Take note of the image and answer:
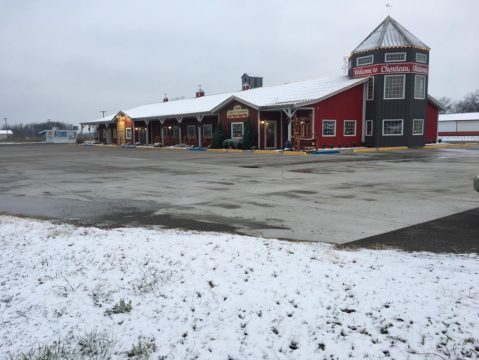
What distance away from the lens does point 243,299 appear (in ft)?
12.8

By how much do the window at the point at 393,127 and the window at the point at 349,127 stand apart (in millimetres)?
2371

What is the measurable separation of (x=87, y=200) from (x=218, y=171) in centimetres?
709

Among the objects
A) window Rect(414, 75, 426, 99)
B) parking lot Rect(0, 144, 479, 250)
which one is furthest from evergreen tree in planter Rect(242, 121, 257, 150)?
parking lot Rect(0, 144, 479, 250)

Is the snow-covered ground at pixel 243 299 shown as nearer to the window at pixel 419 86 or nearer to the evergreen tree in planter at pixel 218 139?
the evergreen tree in planter at pixel 218 139

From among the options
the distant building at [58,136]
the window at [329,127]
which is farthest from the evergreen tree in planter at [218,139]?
the distant building at [58,136]

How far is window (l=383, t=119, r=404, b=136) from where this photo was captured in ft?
106

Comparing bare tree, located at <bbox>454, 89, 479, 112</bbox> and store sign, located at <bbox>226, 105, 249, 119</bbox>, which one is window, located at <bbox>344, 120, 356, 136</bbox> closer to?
store sign, located at <bbox>226, 105, 249, 119</bbox>

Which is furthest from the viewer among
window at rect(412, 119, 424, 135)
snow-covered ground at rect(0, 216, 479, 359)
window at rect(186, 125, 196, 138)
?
window at rect(186, 125, 196, 138)

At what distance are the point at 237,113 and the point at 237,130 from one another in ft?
4.57

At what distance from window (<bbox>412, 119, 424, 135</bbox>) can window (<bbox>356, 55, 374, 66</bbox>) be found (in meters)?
5.82

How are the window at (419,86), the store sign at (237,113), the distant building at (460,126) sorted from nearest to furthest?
the window at (419,86)
the store sign at (237,113)
the distant building at (460,126)

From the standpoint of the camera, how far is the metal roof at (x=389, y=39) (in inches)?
1256

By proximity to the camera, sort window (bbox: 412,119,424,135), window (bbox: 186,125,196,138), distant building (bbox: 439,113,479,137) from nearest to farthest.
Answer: window (bbox: 412,119,424,135) < window (bbox: 186,125,196,138) < distant building (bbox: 439,113,479,137)

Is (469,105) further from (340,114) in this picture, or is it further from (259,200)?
(259,200)
